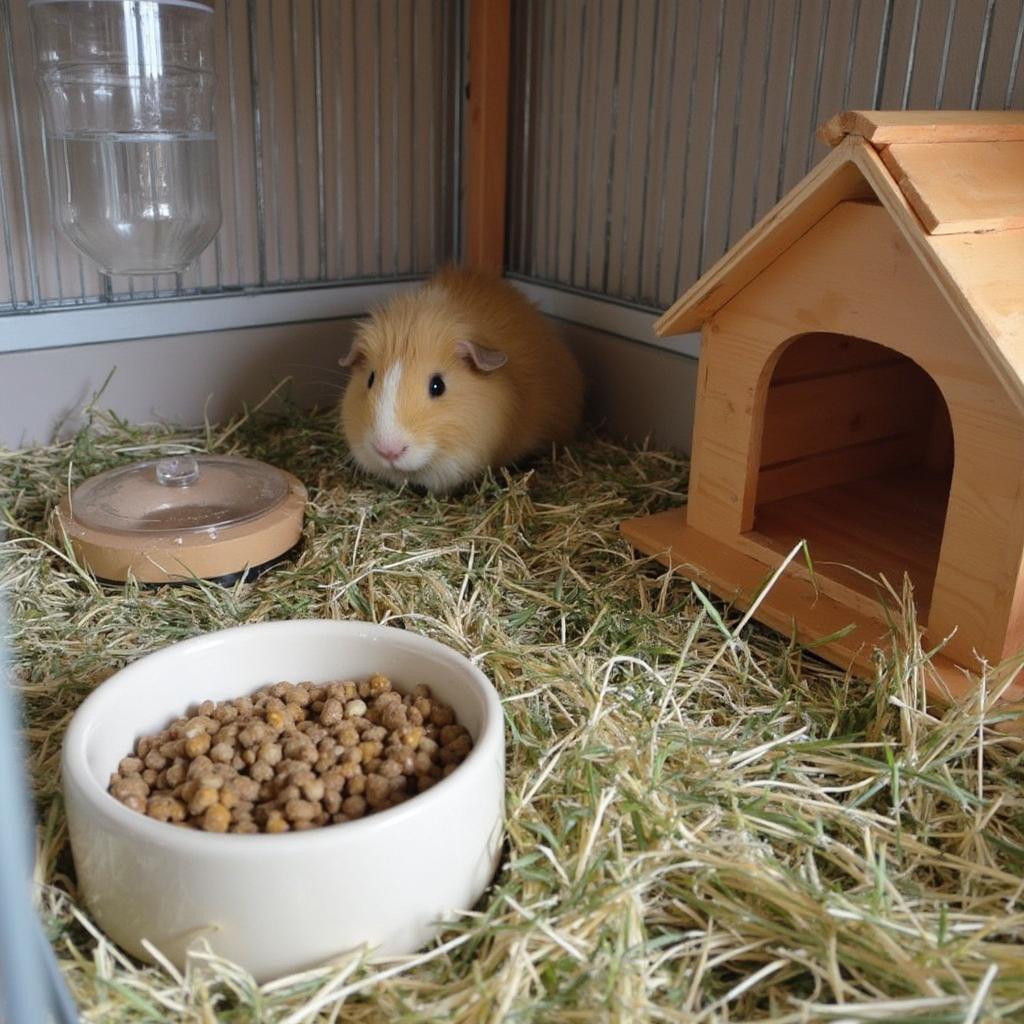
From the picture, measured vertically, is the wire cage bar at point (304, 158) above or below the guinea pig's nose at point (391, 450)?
above

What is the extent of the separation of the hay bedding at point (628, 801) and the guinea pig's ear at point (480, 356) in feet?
0.92

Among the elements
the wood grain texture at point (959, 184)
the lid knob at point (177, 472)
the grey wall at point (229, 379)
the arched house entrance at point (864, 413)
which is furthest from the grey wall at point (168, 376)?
the wood grain texture at point (959, 184)

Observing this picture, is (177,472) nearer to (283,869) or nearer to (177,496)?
(177,496)

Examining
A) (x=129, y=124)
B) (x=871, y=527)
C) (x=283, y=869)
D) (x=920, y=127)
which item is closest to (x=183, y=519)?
(x=129, y=124)

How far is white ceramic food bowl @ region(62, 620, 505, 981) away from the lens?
2.99ft

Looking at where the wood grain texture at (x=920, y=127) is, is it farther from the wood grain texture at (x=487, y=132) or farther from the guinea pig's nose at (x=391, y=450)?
the wood grain texture at (x=487, y=132)

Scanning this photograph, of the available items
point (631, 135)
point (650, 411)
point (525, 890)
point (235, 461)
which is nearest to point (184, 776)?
point (525, 890)

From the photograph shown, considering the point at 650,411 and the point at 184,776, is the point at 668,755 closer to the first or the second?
the point at 184,776

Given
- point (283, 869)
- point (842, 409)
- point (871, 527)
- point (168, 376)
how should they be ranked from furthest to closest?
1. point (168, 376)
2. point (842, 409)
3. point (871, 527)
4. point (283, 869)

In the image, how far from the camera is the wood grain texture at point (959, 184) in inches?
48.3

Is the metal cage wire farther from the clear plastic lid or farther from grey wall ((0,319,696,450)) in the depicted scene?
the clear plastic lid

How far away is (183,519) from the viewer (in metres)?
A: 1.74

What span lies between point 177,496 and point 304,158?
0.92 metres

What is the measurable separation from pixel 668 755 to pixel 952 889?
0.31 metres
